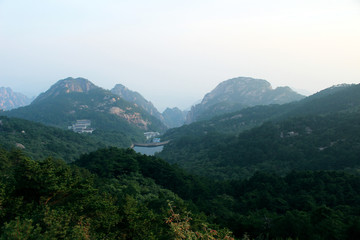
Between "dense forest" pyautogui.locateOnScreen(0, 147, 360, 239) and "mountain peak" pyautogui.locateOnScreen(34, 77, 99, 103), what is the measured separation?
507ft

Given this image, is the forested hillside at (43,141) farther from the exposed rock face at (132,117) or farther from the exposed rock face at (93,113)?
the exposed rock face at (132,117)

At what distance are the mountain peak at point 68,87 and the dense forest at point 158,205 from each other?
154m

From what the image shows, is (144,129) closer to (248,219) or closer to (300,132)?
(300,132)

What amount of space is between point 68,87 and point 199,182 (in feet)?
542

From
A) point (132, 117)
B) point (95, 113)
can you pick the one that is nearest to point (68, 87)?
point (95, 113)

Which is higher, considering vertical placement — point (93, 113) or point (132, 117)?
point (93, 113)

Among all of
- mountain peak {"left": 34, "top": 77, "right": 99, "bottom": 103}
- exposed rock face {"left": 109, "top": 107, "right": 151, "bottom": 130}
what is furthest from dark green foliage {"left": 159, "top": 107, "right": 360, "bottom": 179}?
mountain peak {"left": 34, "top": 77, "right": 99, "bottom": 103}

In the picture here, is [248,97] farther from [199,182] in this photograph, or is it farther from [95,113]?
[199,182]

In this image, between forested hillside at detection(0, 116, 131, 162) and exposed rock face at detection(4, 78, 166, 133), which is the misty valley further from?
exposed rock face at detection(4, 78, 166, 133)

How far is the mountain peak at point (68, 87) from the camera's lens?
16888cm

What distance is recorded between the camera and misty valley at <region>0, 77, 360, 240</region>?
10.4 m

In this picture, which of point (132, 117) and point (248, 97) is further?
point (248, 97)

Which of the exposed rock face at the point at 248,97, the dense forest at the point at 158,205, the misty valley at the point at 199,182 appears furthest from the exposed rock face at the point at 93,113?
the dense forest at the point at 158,205

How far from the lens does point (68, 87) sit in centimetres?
17150
